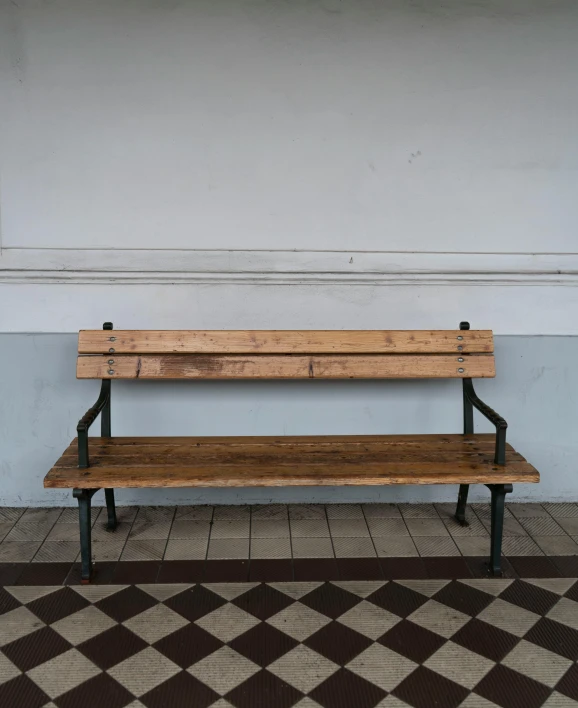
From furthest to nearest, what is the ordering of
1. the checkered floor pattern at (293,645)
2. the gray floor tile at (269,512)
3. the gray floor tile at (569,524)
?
the gray floor tile at (269,512) → the gray floor tile at (569,524) → the checkered floor pattern at (293,645)

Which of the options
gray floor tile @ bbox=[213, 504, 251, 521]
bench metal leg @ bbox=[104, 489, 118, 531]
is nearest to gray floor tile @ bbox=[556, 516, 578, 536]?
gray floor tile @ bbox=[213, 504, 251, 521]

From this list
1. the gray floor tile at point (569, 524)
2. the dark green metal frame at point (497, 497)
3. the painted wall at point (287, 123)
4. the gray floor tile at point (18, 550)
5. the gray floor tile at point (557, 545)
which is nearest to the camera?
the dark green metal frame at point (497, 497)

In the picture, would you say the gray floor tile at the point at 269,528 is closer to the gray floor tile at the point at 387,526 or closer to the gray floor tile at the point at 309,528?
the gray floor tile at the point at 309,528

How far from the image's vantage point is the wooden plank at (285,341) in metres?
3.56

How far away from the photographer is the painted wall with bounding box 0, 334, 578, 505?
392cm

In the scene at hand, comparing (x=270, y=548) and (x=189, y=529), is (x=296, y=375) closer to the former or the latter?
(x=270, y=548)

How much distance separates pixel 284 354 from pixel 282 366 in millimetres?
65

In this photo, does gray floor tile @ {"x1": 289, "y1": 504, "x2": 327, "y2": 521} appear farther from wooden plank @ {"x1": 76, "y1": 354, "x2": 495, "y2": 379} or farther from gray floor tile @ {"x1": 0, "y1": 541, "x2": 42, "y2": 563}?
gray floor tile @ {"x1": 0, "y1": 541, "x2": 42, "y2": 563}

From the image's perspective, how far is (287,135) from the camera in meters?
3.81

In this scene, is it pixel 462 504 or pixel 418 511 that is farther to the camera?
pixel 418 511

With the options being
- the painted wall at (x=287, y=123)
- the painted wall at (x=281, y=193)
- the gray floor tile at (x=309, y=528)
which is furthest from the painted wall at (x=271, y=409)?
the painted wall at (x=287, y=123)

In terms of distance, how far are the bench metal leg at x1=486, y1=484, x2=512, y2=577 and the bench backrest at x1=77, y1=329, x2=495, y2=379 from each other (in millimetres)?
656

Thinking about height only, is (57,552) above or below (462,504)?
below

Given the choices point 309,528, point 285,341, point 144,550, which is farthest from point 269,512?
point 285,341
